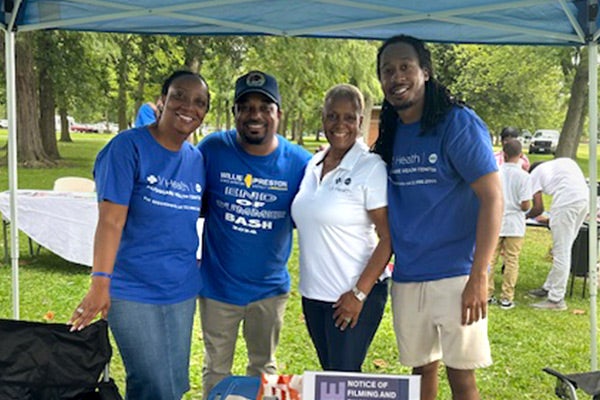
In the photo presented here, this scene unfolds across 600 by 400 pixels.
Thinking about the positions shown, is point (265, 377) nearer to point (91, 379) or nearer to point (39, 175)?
point (91, 379)

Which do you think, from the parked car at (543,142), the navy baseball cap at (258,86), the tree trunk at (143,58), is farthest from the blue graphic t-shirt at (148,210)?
the parked car at (543,142)

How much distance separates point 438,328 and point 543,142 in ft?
123

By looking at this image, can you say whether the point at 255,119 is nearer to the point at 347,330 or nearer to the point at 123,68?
the point at 347,330

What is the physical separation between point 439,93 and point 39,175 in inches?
584

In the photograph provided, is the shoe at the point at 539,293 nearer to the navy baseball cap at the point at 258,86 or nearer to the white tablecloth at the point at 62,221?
the white tablecloth at the point at 62,221

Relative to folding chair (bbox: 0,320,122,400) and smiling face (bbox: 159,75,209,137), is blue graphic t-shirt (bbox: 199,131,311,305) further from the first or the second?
folding chair (bbox: 0,320,122,400)

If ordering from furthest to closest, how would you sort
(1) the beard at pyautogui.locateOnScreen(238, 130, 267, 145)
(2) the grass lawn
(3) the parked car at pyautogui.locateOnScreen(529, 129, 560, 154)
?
1. (3) the parked car at pyautogui.locateOnScreen(529, 129, 560, 154)
2. (2) the grass lawn
3. (1) the beard at pyautogui.locateOnScreen(238, 130, 267, 145)

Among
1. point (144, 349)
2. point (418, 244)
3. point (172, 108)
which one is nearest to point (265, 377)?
point (144, 349)

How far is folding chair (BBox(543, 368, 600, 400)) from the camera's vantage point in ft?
7.45

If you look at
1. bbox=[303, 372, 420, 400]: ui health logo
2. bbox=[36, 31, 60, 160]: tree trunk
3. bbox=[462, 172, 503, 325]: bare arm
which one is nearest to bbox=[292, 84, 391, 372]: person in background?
bbox=[462, 172, 503, 325]: bare arm

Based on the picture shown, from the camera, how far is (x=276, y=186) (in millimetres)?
2580

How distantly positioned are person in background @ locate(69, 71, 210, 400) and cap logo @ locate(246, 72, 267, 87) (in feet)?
0.68

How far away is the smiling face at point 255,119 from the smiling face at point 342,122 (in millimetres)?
260

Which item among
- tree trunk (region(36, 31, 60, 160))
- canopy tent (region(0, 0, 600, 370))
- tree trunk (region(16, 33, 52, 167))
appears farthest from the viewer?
tree trunk (region(36, 31, 60, 160))
